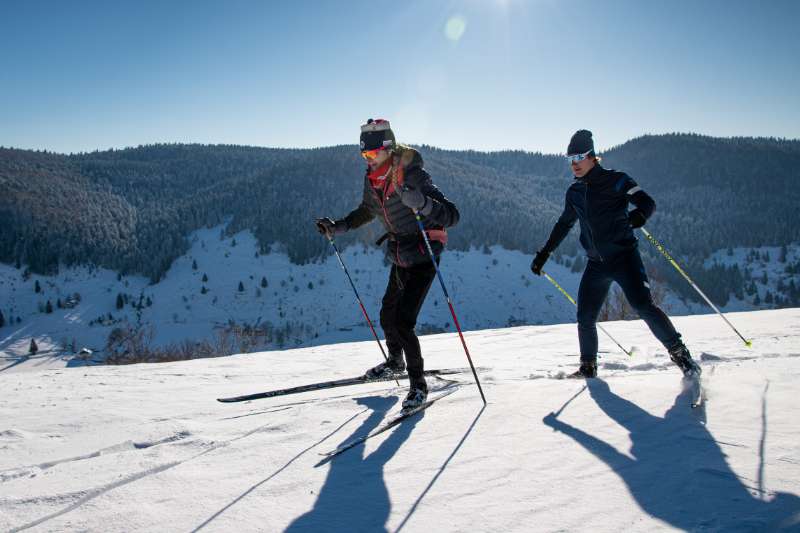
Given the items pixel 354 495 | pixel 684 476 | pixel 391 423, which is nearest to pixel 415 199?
pixel 391 423

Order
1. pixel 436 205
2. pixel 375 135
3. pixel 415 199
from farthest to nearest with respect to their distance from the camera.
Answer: pixel 375 135 < pixel 436 205 < pixel 415 199

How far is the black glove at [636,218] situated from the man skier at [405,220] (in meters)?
1.59

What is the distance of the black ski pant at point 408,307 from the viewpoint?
14.1 ft

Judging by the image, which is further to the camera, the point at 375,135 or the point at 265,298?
the point at 265,298

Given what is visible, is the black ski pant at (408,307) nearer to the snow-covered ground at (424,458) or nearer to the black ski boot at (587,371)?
the snow-covered ground at (424,458)

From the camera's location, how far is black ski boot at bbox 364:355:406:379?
534 centimetres

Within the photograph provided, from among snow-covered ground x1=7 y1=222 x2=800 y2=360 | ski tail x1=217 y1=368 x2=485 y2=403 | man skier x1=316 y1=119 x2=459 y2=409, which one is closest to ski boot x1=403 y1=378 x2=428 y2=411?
man skier x1=316 y1=119 x2=459 y2=409

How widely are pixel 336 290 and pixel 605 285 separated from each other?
231 ft

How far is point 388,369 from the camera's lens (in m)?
5.41

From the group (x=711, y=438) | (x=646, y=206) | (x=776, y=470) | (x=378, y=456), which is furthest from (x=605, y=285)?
(x=378, y=456)

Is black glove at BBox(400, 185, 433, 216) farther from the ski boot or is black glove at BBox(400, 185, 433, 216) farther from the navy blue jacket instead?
the navy blue jacket

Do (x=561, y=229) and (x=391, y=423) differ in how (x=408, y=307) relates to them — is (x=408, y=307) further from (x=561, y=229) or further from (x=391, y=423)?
(x=561, y=229)

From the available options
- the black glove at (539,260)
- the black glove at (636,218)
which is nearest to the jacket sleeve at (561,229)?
the black glove at (539,260)

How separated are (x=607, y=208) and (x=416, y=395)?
252 centimetres
